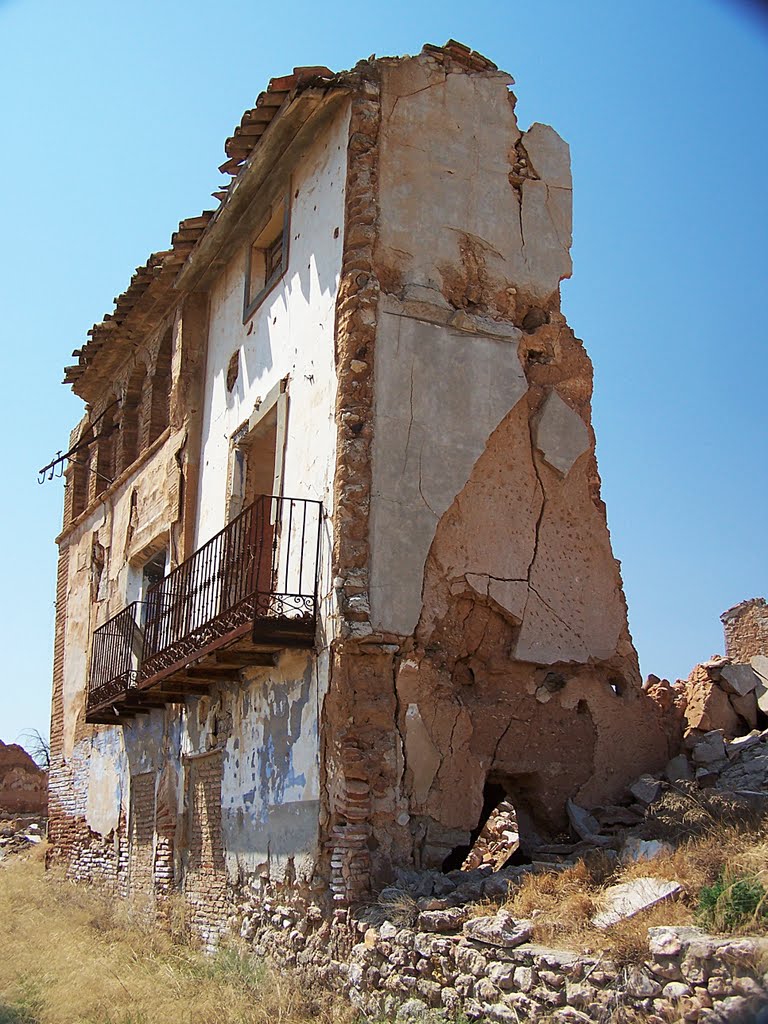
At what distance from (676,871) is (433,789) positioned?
108 inches

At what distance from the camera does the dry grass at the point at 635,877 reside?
228 inches

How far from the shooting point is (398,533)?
9195 millimetres

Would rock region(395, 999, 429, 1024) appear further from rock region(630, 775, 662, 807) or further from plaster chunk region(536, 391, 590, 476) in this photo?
plaster chunk region(536, 391, 590, 476)

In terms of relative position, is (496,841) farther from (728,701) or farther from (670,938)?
(670,938)

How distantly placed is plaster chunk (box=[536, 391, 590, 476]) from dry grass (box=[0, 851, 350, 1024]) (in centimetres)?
492

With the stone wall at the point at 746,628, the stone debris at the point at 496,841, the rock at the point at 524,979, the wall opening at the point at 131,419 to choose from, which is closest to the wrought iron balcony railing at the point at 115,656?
the wall opening at the point at 131,419

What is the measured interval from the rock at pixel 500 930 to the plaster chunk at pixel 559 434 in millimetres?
4460

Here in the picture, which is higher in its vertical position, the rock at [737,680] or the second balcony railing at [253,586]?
the second balcony railing at [253,586]

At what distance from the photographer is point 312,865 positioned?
884 centimetres

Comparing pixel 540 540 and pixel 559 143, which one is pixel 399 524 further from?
pixel 559 143

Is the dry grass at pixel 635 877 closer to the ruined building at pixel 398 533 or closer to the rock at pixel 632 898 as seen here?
the rock at pixel 632 898

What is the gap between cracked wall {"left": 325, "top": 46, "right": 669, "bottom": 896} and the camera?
29.0 feet

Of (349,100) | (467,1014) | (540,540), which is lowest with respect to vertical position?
(467,1014)

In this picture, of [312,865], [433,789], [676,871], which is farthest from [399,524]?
[676,871]
